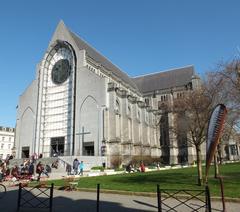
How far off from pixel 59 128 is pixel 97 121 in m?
10.1

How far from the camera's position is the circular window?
5953 cm

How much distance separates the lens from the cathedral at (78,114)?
51.4 metres

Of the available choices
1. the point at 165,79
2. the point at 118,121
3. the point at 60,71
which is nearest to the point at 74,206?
the point at 118,121

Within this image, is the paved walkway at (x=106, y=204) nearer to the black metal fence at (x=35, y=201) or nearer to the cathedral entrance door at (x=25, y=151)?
the black metal fence at (x=35, y=201)

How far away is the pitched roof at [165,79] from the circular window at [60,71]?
3321 cm

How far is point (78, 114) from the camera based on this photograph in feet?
177

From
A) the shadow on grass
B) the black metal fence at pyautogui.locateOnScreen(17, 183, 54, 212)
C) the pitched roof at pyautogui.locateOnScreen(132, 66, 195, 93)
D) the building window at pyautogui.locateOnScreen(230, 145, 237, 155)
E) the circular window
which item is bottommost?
the shadow on grass

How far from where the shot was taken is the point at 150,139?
71.6 m

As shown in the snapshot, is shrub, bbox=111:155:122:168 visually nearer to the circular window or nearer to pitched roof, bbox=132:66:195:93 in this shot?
the circular window

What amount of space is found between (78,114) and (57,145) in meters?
8.22

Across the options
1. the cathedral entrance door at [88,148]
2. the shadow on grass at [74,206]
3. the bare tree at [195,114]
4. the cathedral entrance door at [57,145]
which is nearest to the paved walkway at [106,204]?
the shadow on grass at [74,206]

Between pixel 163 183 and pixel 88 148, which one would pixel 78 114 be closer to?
pixel 88 148

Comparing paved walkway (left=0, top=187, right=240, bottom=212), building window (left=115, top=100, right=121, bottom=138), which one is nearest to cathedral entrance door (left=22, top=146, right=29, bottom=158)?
building window (left=115, top=100, right=121, bottom=138)

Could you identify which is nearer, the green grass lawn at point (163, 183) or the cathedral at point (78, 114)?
the green grass lawn at point (163, 183)
